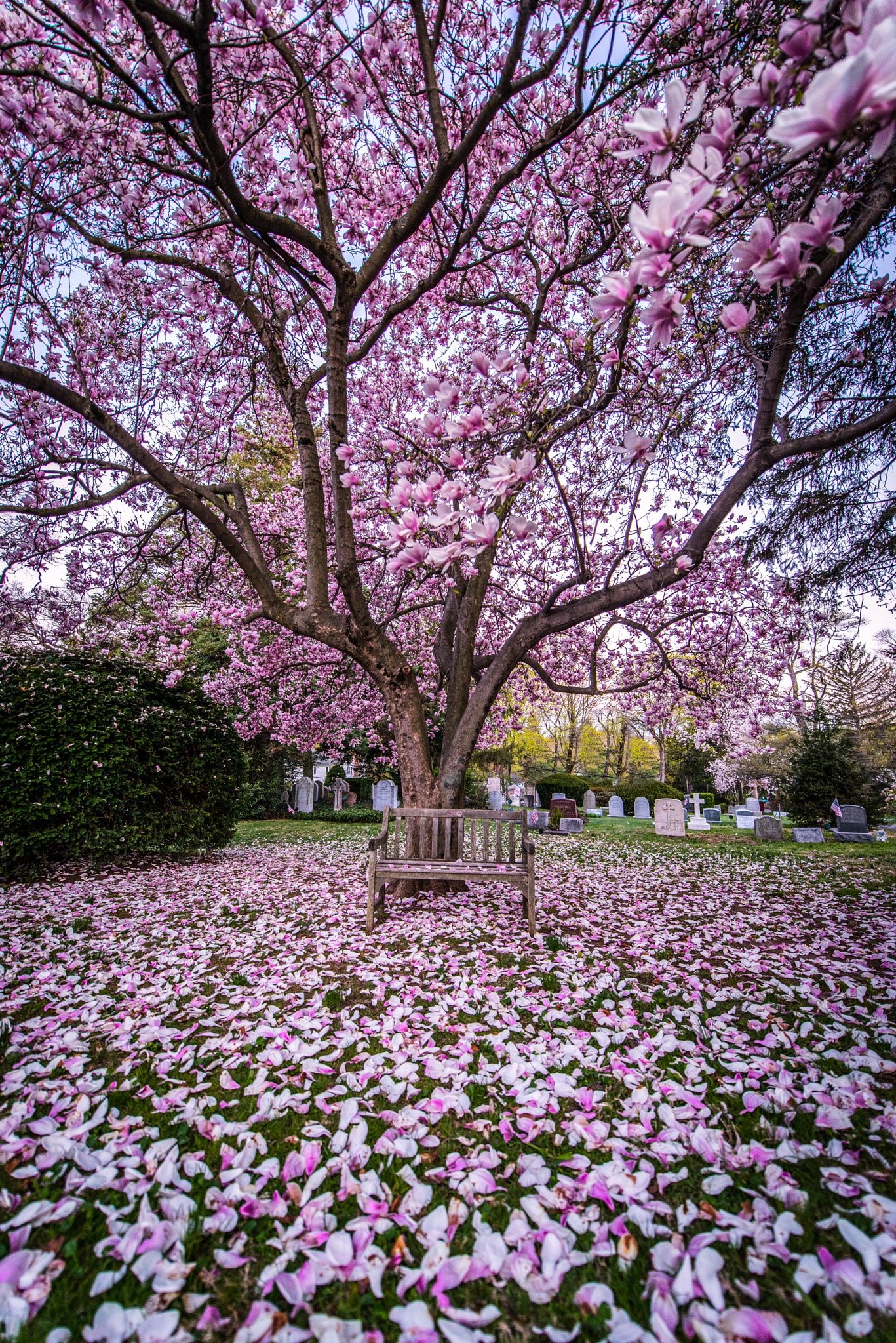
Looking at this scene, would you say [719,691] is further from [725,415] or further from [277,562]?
[277,562]

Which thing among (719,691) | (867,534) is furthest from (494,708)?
(867,534)

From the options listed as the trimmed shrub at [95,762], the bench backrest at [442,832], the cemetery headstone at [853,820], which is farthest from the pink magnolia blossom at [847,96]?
the cemetery headstone at [853,820]

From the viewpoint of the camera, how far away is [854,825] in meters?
12.9

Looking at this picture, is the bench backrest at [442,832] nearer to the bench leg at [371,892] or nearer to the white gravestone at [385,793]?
the bench leg at [371,892]

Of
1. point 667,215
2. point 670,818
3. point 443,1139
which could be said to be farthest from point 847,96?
point 670,818

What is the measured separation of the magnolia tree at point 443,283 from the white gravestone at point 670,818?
744cm

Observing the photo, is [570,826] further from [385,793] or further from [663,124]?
[663,124]

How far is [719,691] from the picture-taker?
929cm

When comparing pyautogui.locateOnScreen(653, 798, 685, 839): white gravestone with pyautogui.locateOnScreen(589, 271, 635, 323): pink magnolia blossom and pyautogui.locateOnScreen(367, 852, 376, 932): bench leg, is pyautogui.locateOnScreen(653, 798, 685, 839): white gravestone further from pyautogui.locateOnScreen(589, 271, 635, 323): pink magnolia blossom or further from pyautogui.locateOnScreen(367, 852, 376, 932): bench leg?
pyautogui.locateOnScreen(589, 271, 635, 323): pink magnolia blossom

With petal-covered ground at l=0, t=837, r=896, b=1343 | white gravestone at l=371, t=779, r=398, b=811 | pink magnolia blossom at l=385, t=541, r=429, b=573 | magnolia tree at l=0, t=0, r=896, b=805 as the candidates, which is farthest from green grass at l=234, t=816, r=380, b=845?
pink magnolia blossom at l=385, t=541, r=429, b=573

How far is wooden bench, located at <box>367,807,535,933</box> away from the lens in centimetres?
470

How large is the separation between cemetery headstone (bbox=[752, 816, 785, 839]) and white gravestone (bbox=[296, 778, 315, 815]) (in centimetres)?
1237

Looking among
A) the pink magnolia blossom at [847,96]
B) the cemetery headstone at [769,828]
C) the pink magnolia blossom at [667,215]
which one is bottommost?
the cemetery headstone at [769,828]

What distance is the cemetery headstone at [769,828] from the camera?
13.5 m
